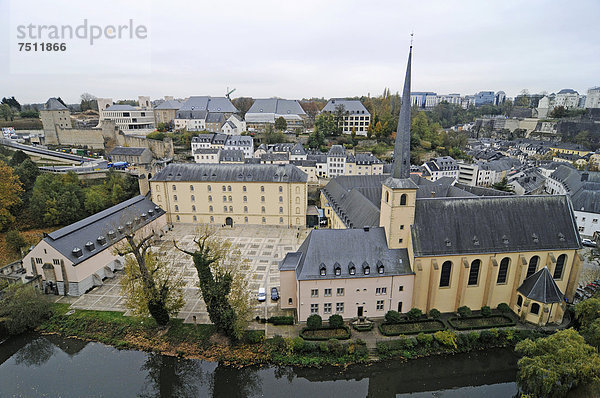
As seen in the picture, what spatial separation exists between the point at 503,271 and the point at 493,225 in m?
4.64

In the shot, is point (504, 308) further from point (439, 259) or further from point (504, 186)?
point (504, 186)

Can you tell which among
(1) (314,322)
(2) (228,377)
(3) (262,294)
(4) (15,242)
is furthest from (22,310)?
(1) (314,322)

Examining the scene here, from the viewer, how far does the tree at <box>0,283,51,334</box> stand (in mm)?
30125

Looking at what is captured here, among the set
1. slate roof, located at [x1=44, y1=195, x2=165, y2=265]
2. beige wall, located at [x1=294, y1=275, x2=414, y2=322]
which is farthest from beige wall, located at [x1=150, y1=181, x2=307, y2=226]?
beige wall, located at [x1=294, y1=275, x2=414, y2=322]

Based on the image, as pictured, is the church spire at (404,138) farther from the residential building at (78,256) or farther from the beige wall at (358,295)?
the residential building at (78,256)

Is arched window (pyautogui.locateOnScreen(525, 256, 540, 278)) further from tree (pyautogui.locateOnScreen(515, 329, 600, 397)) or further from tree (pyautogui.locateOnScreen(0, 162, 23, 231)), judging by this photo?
tree (pyautogui.locateOnScreen(0, 162, 23, 231))

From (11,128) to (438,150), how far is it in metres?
126

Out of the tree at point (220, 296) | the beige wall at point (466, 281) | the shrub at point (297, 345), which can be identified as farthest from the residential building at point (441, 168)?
the tree at point (220, 296)

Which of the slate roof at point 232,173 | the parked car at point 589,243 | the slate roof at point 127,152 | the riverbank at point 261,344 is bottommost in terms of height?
the riverbank at point 261,344

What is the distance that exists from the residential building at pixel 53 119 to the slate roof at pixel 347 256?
90.7 metres

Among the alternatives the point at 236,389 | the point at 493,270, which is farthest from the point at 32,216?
the point at 493,270

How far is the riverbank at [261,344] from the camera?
27.3 meters

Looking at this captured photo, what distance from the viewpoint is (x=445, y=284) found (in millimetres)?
32094

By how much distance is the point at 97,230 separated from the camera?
40188 mm
